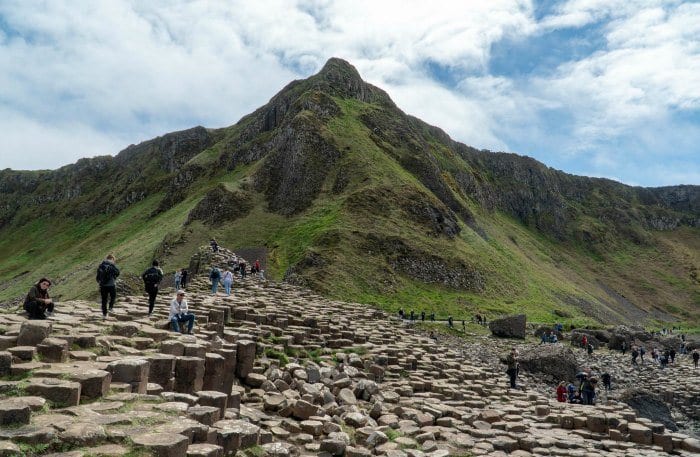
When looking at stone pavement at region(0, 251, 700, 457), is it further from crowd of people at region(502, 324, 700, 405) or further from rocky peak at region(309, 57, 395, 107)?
rocky peak at region(309, 57, 395, 107)

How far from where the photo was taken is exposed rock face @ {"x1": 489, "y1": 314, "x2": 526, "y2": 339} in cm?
4328

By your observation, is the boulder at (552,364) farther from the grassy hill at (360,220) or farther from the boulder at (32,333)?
the boulder at (32,333)

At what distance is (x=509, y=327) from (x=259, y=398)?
115ft

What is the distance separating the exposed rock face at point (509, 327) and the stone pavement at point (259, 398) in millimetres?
20015

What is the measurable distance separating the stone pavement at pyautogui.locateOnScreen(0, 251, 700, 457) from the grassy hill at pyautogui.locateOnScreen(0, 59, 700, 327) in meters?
27.1

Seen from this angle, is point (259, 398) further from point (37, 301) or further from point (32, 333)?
point (37, 301)

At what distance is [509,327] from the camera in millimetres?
43469

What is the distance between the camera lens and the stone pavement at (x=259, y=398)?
7.36 m

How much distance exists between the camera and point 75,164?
174 meters

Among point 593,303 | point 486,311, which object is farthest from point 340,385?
point 593,303

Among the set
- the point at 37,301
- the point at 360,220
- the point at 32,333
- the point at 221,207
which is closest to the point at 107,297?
the point at 37,301

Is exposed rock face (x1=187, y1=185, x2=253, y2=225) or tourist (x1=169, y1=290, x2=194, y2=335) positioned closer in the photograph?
tourist (x1=169, y1=290, x2=194, y2=335)

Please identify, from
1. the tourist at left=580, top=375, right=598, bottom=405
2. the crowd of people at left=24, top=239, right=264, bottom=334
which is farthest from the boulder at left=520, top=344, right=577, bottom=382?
the crowd of people at left=24, top=239, right=264, bottom=334

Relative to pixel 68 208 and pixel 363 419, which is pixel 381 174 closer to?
pixel 363 419
